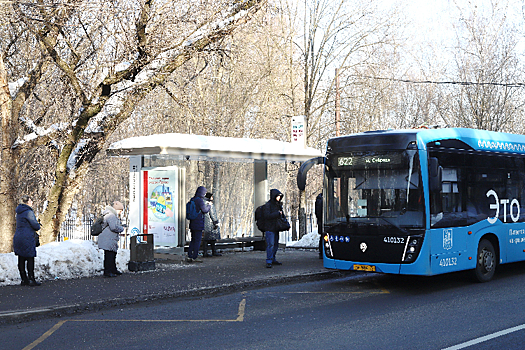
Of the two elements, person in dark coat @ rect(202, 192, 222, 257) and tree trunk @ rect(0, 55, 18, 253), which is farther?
person in dark coat @ rect(202, 192, 222, 257)

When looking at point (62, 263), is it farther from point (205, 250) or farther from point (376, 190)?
point (376, 190)

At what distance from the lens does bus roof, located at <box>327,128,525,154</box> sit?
10.2 metres

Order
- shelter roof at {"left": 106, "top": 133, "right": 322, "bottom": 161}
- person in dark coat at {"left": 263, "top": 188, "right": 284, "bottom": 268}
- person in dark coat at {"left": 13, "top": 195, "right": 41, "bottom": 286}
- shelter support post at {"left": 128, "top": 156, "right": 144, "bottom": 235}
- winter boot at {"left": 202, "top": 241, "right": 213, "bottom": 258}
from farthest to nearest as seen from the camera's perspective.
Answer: winter boot at {"left": 202, "top": 241, "right": 213, "bottom": 258} < shelter support post at {"left": 128, "top": 156, "right": 144, "bottom": 235} < shelter roof at {"left": 106, "top": 133, "right": 322, "bottom": 161} < person in dark coat at {"left": 263, "top": 188, "right": 284, "bottom": 268} < person in dark coat at {"left": 13, "top": 195, "right": 41, "bottom": 286}

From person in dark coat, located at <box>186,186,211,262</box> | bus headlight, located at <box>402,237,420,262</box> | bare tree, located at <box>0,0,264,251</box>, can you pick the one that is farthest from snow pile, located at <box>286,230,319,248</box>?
bus headlight, located at <box>402,237,420,262</box>

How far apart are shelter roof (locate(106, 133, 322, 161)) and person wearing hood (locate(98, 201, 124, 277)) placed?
7.04 ft

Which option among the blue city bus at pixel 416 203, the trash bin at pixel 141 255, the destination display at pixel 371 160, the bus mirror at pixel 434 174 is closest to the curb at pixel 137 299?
the blue city bus at pixel 416 203

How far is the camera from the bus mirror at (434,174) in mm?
9906

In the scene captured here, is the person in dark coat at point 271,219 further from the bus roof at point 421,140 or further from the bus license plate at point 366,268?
the bus license plate at point 366,268

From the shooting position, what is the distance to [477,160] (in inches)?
444

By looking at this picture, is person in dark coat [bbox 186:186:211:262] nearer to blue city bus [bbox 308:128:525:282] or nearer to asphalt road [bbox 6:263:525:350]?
asphalt road [bbox 6:263:525:350]

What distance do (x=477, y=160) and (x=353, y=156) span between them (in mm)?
2476

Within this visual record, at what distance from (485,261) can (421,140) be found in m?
2.84

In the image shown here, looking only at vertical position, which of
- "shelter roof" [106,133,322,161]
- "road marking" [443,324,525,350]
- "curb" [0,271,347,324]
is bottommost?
"road marking" [443,324,525,350]

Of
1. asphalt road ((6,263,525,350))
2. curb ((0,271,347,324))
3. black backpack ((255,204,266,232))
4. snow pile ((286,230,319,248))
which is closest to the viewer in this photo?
asphalt road ((6,263,525,350))
